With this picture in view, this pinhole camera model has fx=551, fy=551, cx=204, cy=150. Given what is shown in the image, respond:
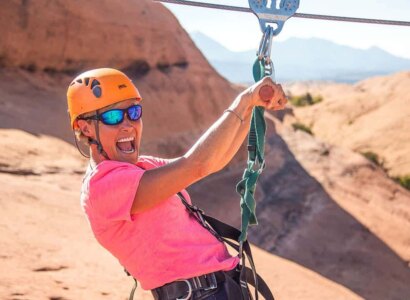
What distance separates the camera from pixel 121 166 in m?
2.38

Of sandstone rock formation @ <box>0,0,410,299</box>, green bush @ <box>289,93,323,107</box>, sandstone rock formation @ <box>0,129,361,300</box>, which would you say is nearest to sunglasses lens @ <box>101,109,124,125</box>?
sandstone rock formation @ <box>0,129,361,300</box>

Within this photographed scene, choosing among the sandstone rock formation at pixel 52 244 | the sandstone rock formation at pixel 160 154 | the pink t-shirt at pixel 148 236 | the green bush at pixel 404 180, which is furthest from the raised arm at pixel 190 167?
the green bush at pixel 404 180

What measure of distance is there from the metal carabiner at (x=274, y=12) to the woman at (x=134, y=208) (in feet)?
1.99

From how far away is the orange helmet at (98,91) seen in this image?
8.21 feet

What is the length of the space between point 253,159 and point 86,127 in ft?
2.73

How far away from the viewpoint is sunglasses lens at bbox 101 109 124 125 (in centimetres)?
248

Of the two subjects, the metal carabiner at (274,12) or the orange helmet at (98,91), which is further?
the metal carabiner at (274,12)

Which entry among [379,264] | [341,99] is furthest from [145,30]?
[341,99]

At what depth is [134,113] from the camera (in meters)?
2.53

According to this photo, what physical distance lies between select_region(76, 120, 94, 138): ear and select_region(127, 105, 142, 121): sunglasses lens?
0.60ft

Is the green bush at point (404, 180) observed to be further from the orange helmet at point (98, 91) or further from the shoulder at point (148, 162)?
the orange helmet at point (98, 91)

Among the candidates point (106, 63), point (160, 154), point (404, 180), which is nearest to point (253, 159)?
point (160, 154)

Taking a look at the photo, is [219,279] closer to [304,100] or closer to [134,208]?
[134,208]

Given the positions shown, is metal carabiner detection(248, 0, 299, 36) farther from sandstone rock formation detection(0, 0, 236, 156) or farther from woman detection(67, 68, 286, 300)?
sandstone rock formation detection(0, 0, 236, 156)
